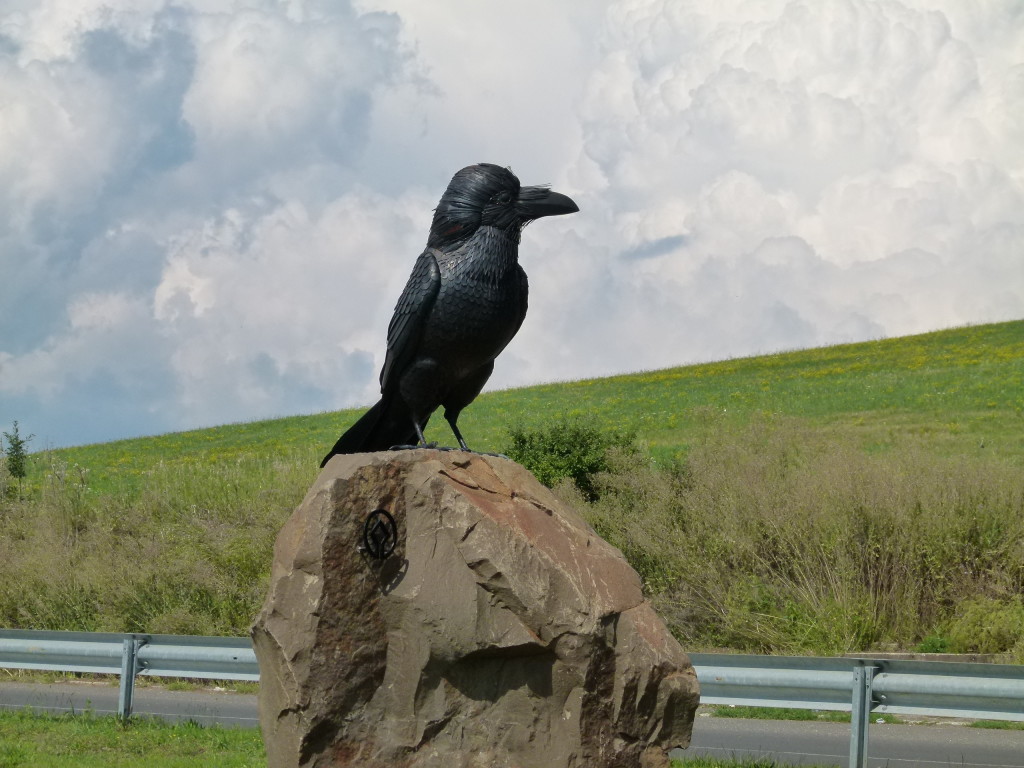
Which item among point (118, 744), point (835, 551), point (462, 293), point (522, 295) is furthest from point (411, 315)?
point (835, 551)

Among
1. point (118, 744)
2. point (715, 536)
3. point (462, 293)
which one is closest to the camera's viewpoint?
point (462, 293)

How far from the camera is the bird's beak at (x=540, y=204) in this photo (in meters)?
5.98

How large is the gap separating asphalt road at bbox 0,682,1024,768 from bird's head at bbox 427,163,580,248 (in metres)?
4.52

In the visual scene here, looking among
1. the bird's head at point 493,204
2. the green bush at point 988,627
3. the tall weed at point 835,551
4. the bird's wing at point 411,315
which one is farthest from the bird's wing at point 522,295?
the green bush at point 988,627

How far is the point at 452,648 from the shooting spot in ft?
16.8

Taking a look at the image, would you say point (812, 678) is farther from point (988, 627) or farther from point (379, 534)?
point (988, 627)

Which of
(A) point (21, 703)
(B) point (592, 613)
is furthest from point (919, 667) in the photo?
(A) point (21, 703)

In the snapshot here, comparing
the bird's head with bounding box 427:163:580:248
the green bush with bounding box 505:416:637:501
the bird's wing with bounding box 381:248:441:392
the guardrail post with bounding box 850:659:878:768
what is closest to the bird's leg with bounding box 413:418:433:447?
the bird's wing with bounding box 381:248:441:392

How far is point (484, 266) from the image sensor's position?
19.2 ft

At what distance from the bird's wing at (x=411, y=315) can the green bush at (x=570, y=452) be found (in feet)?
34.2

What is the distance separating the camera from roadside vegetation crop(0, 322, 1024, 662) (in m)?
12.9

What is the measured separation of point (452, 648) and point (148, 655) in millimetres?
5642

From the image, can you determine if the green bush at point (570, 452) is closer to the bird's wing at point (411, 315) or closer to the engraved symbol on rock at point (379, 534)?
the bird's wing at point (411, 315)

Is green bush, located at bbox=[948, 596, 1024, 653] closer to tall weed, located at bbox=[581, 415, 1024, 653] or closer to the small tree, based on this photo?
tall weed, located at bbox=[581, 415, 1024, 653]
